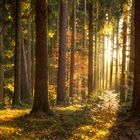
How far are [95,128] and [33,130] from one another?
2474mm

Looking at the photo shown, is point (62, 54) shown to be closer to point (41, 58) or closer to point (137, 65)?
point (137, 65)

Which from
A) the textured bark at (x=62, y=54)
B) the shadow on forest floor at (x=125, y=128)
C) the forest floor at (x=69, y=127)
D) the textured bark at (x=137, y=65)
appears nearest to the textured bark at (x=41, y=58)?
the forest floor at (x=69, y=127)

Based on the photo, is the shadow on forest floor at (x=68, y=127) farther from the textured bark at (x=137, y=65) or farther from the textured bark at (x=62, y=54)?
the textured bark at (x=62, y=54)

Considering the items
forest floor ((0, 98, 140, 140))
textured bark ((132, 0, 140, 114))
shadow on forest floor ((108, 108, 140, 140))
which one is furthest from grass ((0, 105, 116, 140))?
textured bark ((132, 0, 140, 114))

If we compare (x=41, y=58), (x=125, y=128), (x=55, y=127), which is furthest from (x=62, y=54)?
(x=55, y=127)

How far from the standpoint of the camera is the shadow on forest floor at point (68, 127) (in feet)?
33.9

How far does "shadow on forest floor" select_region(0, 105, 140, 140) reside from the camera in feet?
33.9

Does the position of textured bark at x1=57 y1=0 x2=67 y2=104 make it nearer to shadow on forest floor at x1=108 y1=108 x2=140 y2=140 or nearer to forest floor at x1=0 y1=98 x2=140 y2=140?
forest floor at x1=0 y1=98 x2=140 y2=140

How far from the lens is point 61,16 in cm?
2119

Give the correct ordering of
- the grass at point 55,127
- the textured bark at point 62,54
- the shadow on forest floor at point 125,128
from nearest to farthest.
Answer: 1. the grass at point 55,127
2. the shadow on forest floor at point 125,128
3. the textured bark at point 62,54

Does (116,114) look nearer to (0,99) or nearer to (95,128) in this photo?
(95,128)

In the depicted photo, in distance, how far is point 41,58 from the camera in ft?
42.4

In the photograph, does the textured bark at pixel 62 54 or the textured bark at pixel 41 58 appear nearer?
the textured bark at pixel 41 58

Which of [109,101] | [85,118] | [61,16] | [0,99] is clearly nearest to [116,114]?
[109,101]
